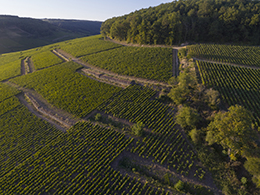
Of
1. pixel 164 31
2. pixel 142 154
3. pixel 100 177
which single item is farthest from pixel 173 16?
pixel 100 177

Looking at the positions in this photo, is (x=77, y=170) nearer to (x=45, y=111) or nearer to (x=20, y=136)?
(x=20, y=136)

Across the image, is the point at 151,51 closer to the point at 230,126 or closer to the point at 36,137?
the point at 230,126

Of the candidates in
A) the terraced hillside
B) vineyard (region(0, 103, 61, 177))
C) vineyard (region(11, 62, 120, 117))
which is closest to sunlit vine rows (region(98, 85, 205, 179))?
the terraced hillside

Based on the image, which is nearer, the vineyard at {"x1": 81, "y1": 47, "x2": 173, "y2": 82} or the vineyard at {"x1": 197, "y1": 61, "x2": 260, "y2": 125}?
the vineyard at {"x1": 197, "y1": 61, "x2": 260, "y2": 125}

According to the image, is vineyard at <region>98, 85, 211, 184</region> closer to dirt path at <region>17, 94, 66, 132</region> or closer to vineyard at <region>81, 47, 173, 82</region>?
dirt path at <region>17, 94, 66, 132</region>

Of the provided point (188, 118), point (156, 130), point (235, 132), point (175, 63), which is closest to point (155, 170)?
point (156, 130)

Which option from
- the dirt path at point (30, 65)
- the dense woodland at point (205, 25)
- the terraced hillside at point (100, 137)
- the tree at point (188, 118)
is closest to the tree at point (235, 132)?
the tree at point (188, 118)

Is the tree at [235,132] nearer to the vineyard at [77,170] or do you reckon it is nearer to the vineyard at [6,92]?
the vineyard at [77,170]
